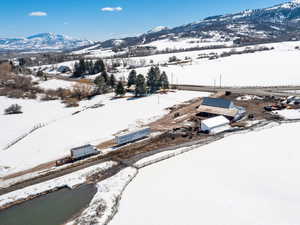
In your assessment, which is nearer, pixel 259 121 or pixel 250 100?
pixel 259 121

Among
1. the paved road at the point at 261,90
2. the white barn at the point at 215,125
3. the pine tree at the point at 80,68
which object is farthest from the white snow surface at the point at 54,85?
the white barn at the point at 215,125

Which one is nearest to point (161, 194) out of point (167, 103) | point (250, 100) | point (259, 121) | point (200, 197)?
point (200, 197)

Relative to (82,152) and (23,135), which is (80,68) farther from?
(82,152)

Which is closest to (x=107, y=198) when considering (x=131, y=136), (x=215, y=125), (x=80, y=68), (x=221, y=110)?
(x=131, y=136)

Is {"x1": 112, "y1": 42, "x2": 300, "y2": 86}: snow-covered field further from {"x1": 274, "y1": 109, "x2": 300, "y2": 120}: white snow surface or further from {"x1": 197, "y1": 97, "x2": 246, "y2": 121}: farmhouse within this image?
{"x1": 197, "y1": 97, "x2": 246, "y2": 121}: farmhouse

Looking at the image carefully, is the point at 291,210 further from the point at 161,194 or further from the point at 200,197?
the point at 161,194

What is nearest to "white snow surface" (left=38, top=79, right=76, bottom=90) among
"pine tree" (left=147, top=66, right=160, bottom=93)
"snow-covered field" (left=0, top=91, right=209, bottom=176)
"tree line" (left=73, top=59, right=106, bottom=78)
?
"snow-covered field" (left=0, top=91, right=209, bottom=176)

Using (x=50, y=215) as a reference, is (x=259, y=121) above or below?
above
